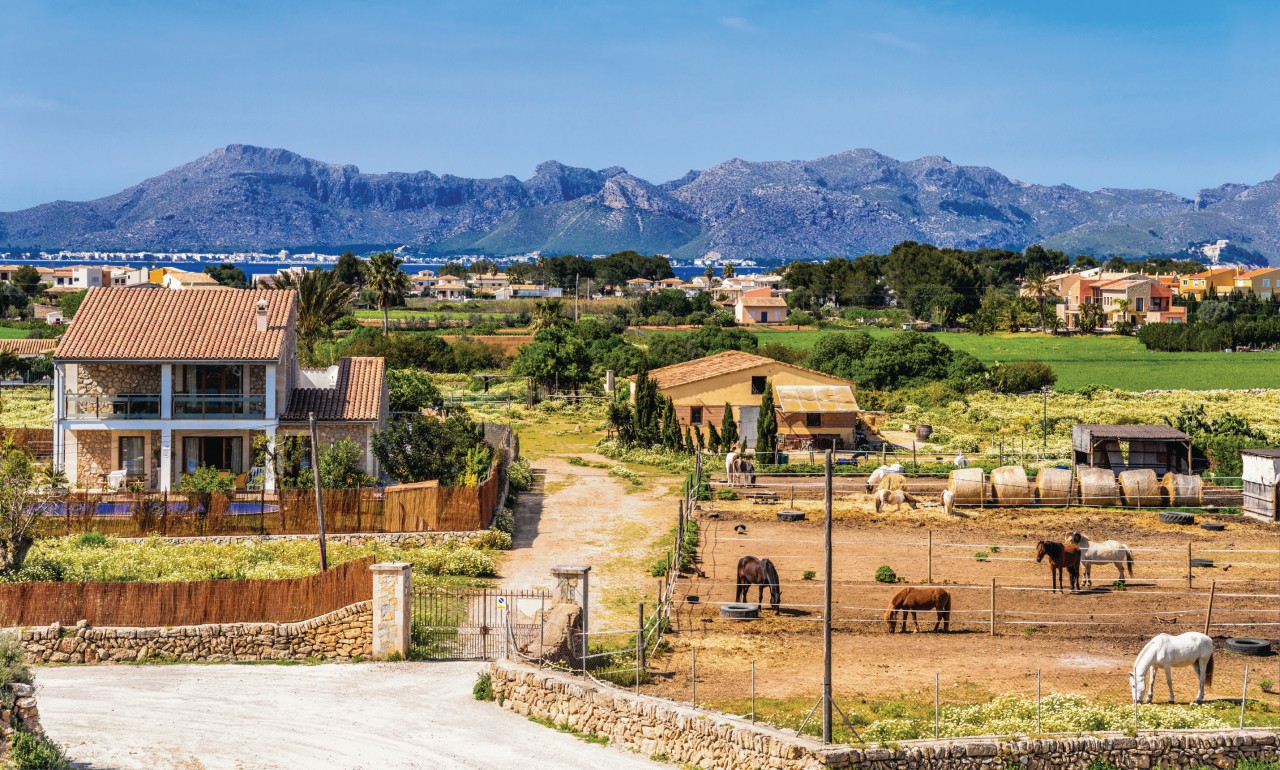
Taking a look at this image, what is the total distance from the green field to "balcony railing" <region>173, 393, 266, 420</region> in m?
60.3

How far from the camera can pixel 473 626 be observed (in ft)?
90.1

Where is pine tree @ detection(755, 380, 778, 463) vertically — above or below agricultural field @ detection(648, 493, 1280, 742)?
above

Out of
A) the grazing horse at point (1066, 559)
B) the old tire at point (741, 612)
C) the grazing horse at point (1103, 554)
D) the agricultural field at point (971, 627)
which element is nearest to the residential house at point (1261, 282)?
the agricultural field at point (971, 627)

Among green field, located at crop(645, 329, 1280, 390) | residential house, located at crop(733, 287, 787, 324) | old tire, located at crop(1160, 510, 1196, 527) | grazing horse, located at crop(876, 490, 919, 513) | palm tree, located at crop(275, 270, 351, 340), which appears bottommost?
old tire, located at crop(1160, 510, 1196, 527)

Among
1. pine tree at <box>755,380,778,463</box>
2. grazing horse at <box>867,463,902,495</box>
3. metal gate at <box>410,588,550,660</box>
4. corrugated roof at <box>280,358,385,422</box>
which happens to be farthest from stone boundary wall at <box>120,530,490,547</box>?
pine tree at <box>755,380,778,463</box>

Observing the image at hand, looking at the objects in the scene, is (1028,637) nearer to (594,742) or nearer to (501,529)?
(594,742)

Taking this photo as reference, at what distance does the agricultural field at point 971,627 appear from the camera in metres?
22.0

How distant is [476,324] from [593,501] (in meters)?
83.6

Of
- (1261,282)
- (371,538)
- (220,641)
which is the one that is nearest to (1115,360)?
(371,538)

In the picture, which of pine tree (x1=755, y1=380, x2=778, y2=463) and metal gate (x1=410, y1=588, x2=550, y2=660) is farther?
pine tree (x1=755, y1=380, x2=778, y2=463)

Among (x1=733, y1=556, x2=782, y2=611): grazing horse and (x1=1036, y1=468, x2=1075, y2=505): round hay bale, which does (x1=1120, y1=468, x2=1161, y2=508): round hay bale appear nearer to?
(x1=1036, y1=468, x2=1075, y2=505): round hay bale

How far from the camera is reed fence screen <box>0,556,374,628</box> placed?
86.1ft

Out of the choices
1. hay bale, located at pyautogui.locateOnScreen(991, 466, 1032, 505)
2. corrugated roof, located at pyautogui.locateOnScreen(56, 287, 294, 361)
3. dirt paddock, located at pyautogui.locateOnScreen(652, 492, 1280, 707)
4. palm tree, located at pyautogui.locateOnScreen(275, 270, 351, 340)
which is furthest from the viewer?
palm tree, located at pyautogui.locateOnScreen(275, 270, 351, 340)

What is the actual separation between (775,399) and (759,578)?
27.8m
